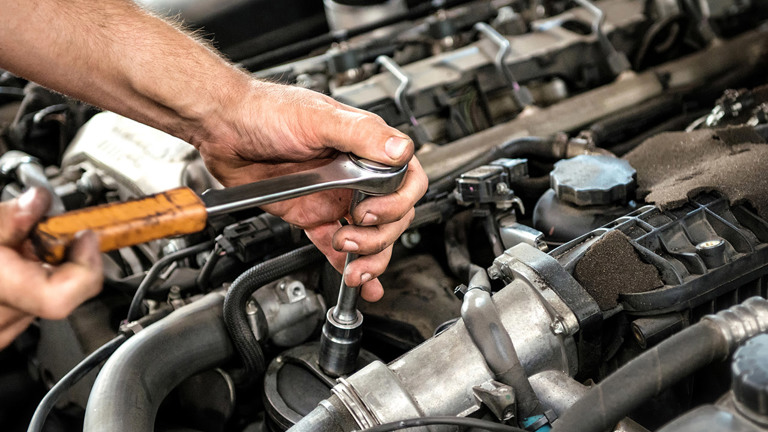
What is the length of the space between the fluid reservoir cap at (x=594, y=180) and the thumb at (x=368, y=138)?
1.30 ft

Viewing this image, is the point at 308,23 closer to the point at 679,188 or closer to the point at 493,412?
the point at 679,188

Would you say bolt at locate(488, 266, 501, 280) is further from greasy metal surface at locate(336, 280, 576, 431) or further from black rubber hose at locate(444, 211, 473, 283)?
black rubber hose at locate(444, 211, 473, 283)

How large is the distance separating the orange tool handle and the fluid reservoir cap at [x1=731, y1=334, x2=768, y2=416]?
56cm

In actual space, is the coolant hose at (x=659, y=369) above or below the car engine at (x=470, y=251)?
above

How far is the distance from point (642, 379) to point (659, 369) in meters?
0.02

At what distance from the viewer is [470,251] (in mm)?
1513

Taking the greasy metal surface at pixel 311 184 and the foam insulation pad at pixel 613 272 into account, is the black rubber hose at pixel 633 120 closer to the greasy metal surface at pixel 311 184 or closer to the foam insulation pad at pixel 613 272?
the foam insulation pad at pixel 613 272

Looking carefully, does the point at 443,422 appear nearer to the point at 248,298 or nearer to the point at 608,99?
the point at 248,298

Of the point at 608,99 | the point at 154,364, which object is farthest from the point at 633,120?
the point at 154,364

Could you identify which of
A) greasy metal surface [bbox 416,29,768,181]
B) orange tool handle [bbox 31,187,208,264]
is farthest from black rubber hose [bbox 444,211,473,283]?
orange tool handle [bbox 31,187,208,264]

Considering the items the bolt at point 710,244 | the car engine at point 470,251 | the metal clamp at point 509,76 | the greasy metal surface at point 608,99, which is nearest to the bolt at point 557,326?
the car engine at point 470,251

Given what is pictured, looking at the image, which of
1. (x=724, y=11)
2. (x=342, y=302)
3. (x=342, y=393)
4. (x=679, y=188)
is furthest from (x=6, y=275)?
(x=724, y=11)

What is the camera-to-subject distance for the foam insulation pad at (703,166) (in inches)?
44.7

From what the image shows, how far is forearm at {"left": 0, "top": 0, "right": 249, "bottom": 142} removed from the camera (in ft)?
3.41
